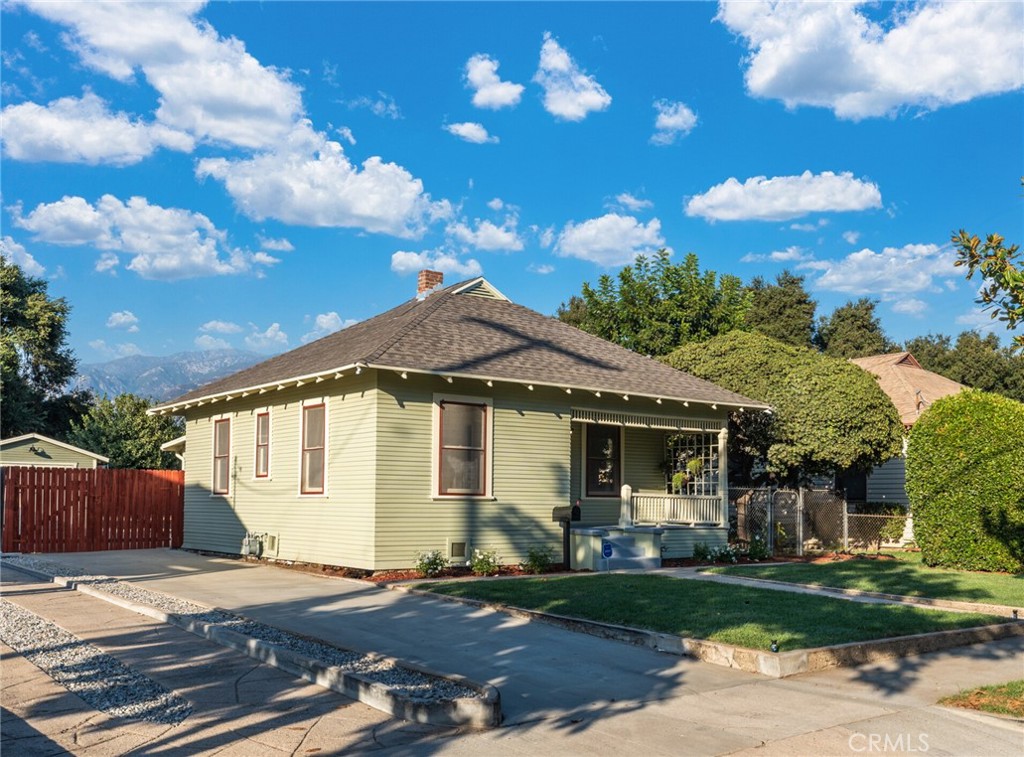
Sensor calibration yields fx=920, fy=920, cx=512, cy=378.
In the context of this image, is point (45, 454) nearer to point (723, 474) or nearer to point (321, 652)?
point (723, 474)

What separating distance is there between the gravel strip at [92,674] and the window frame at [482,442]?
737 cm

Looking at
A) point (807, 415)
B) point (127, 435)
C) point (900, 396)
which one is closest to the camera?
point (807, 415)

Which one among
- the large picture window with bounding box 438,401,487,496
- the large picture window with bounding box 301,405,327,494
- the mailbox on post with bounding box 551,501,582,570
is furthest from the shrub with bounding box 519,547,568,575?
the large picture window with bounding box 301,405,327,494

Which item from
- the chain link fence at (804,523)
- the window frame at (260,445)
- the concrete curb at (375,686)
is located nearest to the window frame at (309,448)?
the window frame at (260,445)

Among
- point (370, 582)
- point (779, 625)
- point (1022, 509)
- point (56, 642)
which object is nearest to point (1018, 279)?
point (779, 625)

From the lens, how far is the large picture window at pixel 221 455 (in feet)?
71.0

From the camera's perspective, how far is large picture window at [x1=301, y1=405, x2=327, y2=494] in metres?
17.9

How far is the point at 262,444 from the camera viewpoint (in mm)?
20047

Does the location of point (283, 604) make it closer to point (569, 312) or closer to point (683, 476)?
point (683, 476)

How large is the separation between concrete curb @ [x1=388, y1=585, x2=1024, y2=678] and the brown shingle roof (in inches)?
757

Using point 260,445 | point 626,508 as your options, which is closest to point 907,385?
point 626,508

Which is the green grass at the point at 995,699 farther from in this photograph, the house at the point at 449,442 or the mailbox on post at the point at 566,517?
the house at the point at 449,442

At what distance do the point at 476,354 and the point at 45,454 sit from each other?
21562 mm

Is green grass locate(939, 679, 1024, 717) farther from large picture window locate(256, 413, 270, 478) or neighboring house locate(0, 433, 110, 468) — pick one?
neighboring house locate(0, 433, 110, 468)
